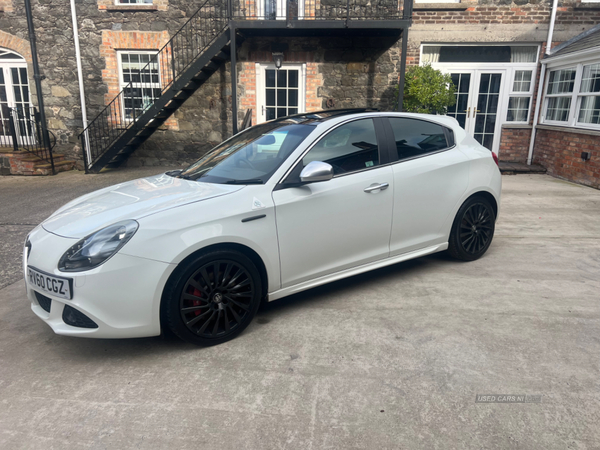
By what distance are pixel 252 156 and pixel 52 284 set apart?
1752mm

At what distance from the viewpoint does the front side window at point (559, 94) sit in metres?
10.1

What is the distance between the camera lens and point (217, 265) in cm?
294

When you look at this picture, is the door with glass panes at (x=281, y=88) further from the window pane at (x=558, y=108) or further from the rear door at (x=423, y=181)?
the rear door at (x=423, y=181)

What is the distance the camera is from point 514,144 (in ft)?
37.5

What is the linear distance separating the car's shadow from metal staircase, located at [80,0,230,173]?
25.8ft

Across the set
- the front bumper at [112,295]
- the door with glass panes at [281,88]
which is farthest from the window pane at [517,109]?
the front bumper at [112,295]

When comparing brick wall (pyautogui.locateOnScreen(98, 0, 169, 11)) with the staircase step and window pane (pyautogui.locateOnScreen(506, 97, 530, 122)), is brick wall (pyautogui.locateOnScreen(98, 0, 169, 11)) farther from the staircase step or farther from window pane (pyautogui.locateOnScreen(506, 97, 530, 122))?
window pane (pyautogui.locateOnScreen(506, 97, 530, 122))

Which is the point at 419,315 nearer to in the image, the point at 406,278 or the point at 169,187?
the point at 406,278

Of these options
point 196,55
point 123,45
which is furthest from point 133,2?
point 196,55

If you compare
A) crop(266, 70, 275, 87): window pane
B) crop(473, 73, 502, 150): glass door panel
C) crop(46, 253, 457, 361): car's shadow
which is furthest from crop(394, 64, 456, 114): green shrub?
crop(46, 253, 457, 361): car's shadow

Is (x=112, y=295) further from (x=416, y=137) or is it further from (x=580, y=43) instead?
(x=580, y=43)

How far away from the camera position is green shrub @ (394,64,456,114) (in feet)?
32.9

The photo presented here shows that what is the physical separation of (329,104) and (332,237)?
331 inches

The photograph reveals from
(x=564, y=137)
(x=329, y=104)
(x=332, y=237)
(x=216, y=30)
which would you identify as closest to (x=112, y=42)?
(x=216, y=30)
